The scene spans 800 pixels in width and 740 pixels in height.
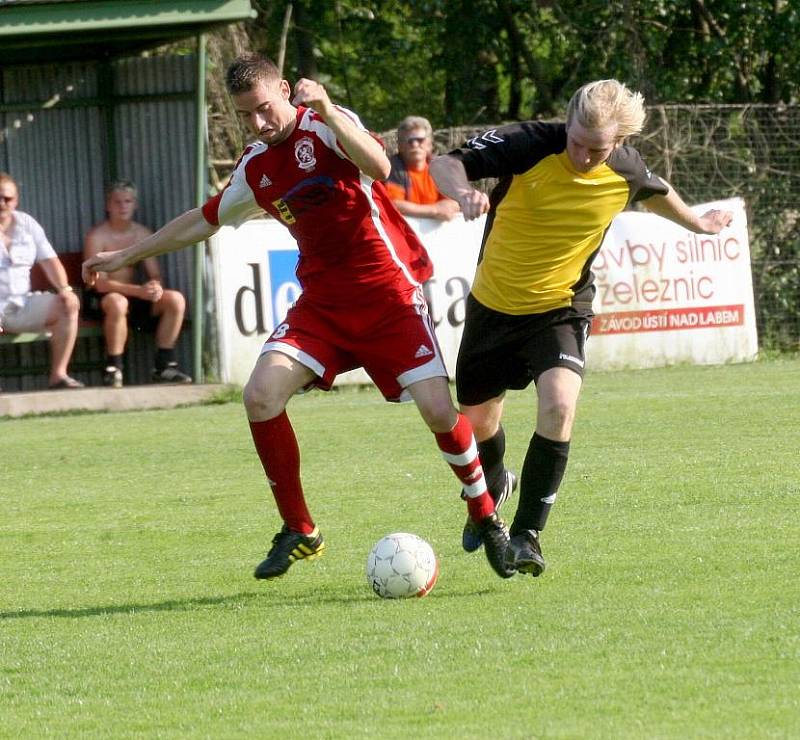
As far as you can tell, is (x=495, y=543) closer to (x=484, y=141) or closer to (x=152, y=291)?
(x=484, y=141)

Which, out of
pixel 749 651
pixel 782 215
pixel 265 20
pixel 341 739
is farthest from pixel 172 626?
pixel 265 20

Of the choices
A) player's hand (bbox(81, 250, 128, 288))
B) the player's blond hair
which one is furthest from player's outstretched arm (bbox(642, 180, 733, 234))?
player's hand (bbox(81, 250, 128, 288))

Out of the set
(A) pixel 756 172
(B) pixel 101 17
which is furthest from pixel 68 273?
(A) pixel 756 172

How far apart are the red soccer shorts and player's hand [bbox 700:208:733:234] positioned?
1.29m

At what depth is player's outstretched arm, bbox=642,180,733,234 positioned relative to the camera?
639 centimetres

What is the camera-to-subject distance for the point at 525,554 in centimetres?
570

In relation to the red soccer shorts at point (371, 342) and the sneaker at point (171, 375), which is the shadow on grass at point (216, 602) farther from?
the sneaker at point (171, 375)

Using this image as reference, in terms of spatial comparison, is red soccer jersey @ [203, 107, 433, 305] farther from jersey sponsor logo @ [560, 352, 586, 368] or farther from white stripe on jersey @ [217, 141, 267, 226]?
jersey sponsor logo @ [560, 352, 586, 368]

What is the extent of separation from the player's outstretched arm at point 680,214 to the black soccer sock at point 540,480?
3.64ft

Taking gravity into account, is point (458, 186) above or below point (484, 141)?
below

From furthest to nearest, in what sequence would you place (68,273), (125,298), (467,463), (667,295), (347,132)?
(667,295)
(68,273)
(125,298)
(467,463)
(347,132)

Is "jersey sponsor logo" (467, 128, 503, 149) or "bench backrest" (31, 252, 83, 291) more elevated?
"jersey sponsor logo" (467, 128, 503, 149)

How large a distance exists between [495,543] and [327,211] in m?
1.39

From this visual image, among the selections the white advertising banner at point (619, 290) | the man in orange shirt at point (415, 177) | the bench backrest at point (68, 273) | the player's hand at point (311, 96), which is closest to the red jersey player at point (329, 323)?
the player's hand at point (311, 96)
